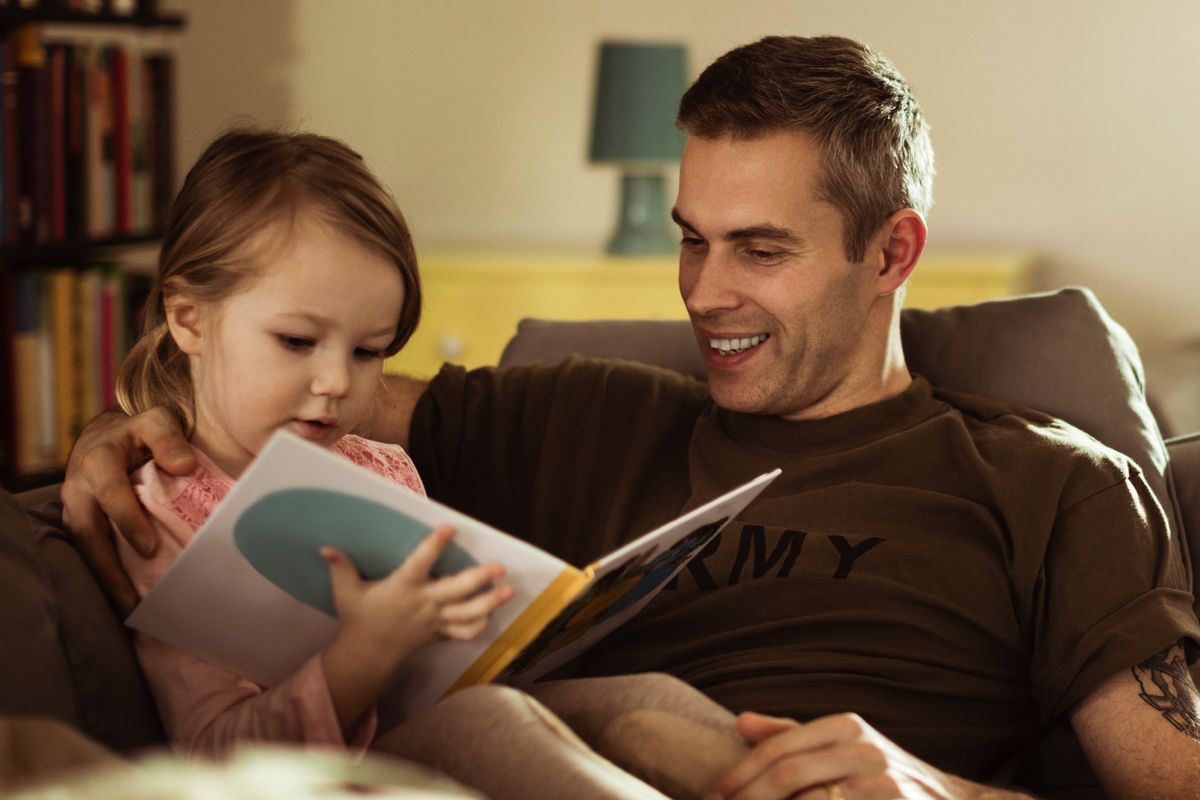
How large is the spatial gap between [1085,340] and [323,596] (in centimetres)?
110

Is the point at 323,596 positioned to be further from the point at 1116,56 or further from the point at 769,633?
the point at 1116,56

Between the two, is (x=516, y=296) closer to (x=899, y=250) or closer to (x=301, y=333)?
(x=899, y=250)

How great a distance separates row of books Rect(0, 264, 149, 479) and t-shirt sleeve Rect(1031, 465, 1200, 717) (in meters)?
2.06

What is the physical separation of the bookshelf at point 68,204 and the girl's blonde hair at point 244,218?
1.74 metres

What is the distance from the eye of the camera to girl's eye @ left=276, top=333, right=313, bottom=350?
1.16 meters

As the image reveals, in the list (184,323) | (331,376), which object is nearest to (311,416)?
(331,376)

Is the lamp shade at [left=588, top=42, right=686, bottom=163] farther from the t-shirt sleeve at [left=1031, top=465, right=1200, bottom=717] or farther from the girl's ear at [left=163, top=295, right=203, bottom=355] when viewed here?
the girl's ear at [left=163, top=295, right=203, bottom=355]

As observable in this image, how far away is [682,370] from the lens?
1866mm

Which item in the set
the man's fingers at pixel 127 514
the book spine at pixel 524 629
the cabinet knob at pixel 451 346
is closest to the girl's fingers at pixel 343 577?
the book spine at pixel 524 629

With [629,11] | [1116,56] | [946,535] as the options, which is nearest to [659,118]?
[629,11]

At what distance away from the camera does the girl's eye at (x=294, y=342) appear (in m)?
1.16

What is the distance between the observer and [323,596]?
3.46 feet

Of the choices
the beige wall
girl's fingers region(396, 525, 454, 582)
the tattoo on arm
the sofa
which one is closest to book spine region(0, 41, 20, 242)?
the beige wall

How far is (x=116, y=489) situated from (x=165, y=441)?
0.06 m
